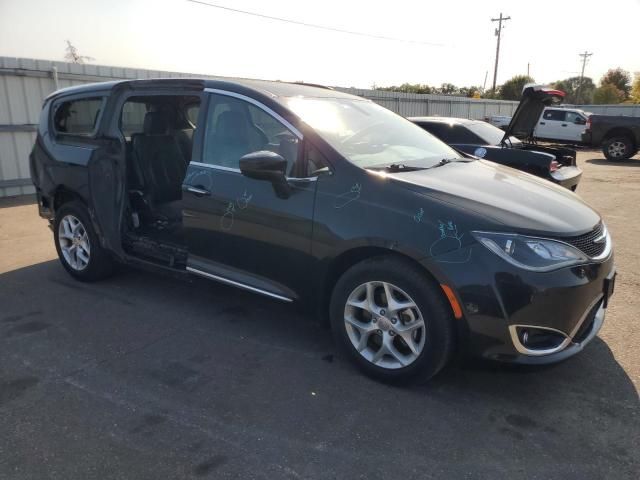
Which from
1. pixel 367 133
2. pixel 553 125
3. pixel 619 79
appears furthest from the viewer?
pixel 619 79

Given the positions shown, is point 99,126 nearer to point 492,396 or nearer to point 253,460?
point 253,460

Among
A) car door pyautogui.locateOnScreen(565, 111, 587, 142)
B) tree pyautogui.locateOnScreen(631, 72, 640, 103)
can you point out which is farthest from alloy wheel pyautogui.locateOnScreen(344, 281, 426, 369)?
tree pyautogui.locateOnScreen(631, 72, 640, 103)

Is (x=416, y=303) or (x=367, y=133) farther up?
(x=367, y=133)

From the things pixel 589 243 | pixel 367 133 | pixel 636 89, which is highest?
pixel 636 89

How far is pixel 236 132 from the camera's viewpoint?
144 inches

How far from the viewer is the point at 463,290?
2670mm

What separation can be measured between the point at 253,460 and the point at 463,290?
134 cm

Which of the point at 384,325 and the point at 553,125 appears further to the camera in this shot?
the point at 553,125

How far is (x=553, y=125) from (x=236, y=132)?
1973cm

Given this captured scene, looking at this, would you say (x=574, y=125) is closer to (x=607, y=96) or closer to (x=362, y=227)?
(x=362, y=227)

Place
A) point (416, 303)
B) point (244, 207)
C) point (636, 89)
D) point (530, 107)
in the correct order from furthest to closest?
point (636, 89), point (530, 107), point (244, 207), point (416, 303)

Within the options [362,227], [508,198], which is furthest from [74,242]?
[508,198]

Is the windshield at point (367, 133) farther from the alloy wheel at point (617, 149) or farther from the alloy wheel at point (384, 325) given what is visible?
the alloy wheel at point (617, 149)

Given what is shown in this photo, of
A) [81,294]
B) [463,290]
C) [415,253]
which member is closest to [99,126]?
[81,294]
